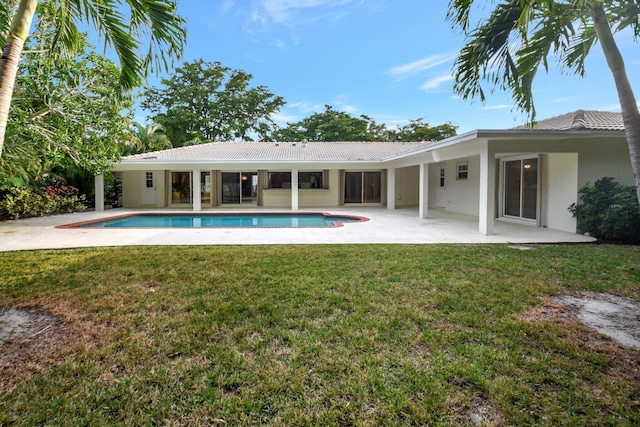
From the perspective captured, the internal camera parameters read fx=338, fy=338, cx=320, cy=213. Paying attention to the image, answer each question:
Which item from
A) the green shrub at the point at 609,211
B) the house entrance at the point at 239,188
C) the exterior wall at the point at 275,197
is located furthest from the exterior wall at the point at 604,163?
the house entrance at the point at 239,188

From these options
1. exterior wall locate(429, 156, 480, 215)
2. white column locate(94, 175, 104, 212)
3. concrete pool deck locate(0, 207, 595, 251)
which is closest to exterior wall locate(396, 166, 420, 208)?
exterior wall locate(429, 156, 480, 215)

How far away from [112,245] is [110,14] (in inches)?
220

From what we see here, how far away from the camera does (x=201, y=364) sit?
3047 millimetres

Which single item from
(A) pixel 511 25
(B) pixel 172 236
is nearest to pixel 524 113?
(A) pixel 511 25

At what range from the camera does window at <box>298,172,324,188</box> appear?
817 inches

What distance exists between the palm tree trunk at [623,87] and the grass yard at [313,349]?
7.08ft

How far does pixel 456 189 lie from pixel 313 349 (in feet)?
52.2

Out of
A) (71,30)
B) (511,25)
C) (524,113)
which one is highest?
(511,25)

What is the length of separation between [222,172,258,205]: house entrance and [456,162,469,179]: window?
37.7 feet

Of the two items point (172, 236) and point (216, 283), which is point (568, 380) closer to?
point (216, 283)

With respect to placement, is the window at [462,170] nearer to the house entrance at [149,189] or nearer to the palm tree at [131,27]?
the palm tree at [131,27]

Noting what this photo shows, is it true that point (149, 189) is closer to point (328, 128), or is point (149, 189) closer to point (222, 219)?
point (222, 219)

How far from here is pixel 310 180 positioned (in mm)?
20812

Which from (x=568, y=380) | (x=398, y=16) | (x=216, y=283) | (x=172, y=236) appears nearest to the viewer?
(x=568, y=380)
